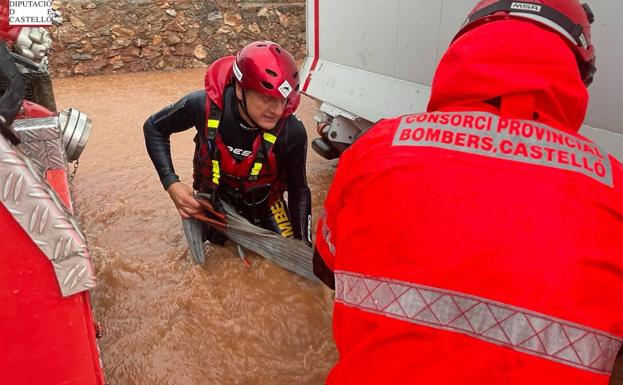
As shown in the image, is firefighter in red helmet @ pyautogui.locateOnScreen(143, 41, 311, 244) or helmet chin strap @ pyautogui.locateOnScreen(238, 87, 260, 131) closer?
firefighter in red helmet @ pyautogui.locateOnScreen(143, 41, 311, 244)

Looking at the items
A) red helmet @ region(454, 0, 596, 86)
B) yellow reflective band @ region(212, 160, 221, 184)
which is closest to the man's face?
yellow reflective band @ region(212, 160, 221, 184)

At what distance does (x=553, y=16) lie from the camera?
1405 millimetres

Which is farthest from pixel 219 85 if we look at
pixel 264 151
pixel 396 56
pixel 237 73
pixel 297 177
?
pixel 396 56

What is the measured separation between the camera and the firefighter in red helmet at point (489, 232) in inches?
42.8

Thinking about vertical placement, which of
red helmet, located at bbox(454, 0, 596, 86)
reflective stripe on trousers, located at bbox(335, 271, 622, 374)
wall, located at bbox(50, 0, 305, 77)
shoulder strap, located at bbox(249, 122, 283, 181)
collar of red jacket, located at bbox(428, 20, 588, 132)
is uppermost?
red helmet, located at bbox(454, 0, 596, 86)

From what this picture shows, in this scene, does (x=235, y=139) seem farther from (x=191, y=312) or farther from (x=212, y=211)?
(x=191, y=312)

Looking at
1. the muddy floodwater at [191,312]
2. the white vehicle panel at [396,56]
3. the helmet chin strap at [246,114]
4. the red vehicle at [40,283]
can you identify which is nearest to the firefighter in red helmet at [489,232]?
the red vehicle at [40,283]

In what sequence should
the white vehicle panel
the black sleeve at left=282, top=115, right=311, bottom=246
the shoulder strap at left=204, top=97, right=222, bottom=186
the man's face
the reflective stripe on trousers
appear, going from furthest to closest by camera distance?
the black sleeve at left=282, top=115, right=311, bottom=246, the shoulder strap at left=204, top=97, right=222, bottom=186, the man's face, the white vehicle panel, the reflective stripe on trousers

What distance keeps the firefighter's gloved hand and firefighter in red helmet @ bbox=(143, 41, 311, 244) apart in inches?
0.8

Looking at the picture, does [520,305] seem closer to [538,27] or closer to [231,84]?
[538,27]

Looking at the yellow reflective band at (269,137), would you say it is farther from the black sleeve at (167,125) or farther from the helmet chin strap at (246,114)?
the black sleeve at (167,125)

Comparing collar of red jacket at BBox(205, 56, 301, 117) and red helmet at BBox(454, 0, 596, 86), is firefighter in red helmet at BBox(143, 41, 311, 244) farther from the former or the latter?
red helmet at BBox(454, 0, 596, 86)

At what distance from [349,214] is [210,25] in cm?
1222

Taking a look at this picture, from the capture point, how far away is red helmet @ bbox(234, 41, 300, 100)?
2.67 m
